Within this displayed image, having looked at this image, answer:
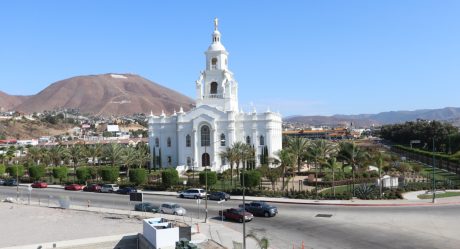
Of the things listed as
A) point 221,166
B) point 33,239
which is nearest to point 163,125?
point 221,166

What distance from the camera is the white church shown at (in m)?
81.1

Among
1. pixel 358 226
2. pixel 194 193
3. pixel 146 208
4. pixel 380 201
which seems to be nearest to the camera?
pixel 358 226

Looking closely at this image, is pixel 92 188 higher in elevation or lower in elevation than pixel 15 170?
lower

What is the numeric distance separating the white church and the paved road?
1323 inches

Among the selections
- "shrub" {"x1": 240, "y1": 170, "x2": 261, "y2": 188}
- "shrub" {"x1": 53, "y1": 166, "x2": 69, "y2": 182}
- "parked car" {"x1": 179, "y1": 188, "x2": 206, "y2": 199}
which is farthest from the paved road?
"shrub" {"x1": 53, "y1": 166, "x2": 69, "y2": 182}

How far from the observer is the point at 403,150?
379 ft

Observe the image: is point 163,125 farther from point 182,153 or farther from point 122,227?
point 122,227

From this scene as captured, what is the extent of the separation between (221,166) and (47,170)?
32.2 meters

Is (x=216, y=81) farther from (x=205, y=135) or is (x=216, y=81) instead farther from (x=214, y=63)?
(x=205, y=135)

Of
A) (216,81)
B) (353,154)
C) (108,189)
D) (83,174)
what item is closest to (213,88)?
(216,81)

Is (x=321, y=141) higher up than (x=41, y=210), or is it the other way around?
(x=321, y=141)

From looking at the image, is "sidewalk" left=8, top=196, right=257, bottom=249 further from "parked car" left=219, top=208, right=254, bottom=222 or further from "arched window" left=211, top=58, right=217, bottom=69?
"arched window" left=211, top=58, right=217, bottom=69

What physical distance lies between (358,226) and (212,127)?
48046mm

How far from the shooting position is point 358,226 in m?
34.9
